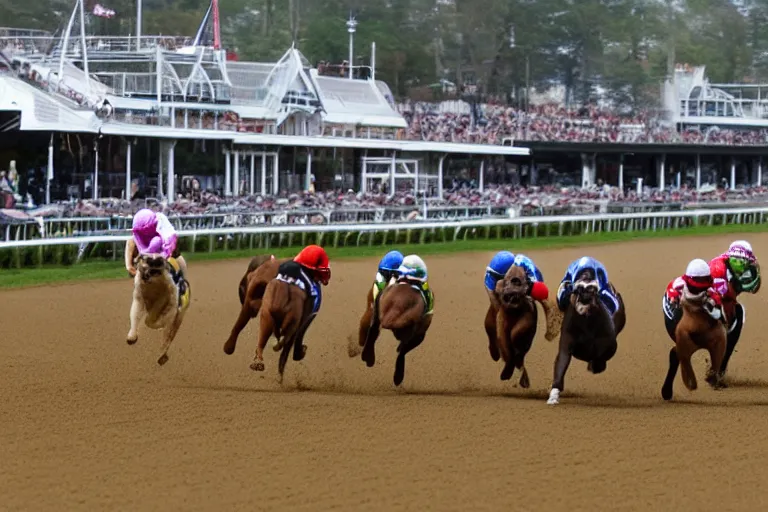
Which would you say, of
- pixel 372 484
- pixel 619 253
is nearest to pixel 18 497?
pixel 372 484

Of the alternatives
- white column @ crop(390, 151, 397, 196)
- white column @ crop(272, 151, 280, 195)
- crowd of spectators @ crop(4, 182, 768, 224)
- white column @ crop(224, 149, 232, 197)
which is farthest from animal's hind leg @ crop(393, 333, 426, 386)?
white column @ crop(390, 151, 397, 196)

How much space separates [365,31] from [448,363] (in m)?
39.1

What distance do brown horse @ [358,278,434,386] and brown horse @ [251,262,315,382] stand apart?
489 millimetres

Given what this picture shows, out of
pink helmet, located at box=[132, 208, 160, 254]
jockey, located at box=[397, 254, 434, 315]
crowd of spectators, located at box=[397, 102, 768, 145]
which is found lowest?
jockey, located at box=[397, 254, 434, 315]

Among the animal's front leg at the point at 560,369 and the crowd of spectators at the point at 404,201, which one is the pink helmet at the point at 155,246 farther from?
the crowd of spectators at the point at 404,201

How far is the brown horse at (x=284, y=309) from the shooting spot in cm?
959

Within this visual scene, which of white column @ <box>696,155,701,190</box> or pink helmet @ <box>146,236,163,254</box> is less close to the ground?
white column @ <box>696,155,701,190</box>

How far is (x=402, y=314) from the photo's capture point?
31.4 feet

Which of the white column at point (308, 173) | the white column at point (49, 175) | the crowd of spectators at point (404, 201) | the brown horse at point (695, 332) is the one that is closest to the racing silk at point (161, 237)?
the brown horse at point (695, 332)

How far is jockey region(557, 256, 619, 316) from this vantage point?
880 cm

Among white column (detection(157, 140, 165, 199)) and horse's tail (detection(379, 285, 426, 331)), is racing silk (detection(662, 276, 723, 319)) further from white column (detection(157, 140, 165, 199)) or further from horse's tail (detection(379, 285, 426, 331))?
white column (detection(157, 140, 165, 199))

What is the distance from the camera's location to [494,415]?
336 inches

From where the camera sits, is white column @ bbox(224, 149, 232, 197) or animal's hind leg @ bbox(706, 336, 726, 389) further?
white column @ bbox(224, 149, 232, 197)

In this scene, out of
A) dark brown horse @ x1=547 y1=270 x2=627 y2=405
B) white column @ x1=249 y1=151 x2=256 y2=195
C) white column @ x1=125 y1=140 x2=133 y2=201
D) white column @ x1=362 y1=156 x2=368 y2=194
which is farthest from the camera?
white column @ x1=362 y1=156 x2=368 y2=194
